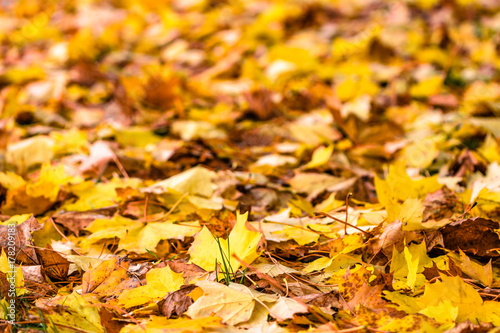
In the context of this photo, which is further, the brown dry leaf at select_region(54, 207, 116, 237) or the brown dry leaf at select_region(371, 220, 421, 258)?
the brown dry leaf at select_region(54, 207, 116, 237)

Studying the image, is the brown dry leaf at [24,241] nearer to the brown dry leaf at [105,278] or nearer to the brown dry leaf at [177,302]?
the brown dry leaf at [105,278]

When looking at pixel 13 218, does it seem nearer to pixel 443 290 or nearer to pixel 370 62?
pixel 443 290

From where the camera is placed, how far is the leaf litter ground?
2.51 feet

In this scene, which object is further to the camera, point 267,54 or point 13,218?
point 267,54

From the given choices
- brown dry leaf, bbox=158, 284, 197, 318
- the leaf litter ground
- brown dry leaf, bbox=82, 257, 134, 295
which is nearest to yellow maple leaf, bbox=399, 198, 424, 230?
the leaf litter ground

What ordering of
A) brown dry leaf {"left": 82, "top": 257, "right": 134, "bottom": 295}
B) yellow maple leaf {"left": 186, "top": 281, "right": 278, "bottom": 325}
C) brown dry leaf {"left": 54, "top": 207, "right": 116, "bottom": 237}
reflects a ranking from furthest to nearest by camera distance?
brown dry leaf {"left": 54, "top": 207, "right": 116, "bottom": 237} → brown dry leaf {"left": 82, "top": 257, "right": 134, "bottom": 295} → yellow maple leaf {"left": 186, "top": 281, "right": 278, "bottom": 325}

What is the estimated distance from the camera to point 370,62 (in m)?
2.50

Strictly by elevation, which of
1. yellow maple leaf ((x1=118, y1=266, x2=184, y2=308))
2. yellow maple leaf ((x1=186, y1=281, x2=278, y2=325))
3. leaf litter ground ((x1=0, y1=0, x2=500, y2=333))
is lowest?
leaf litter ground ((x1=0, y1=0, x2=500, y2=333))

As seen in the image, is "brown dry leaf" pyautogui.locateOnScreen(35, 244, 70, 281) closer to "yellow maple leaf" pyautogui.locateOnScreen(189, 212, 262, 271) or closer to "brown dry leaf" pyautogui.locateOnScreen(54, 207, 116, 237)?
"brown dry leaf" pyautogui.locateOnScreen(54, 207, 116, 237)

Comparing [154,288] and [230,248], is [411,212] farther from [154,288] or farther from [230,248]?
[154,288]

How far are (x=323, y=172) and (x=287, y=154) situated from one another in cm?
22

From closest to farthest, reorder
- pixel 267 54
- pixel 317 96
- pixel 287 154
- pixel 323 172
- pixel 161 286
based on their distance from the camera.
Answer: pixel 161 286
pixel 323 172
pixel 287 154
pixel 317 96
pixel 267 54

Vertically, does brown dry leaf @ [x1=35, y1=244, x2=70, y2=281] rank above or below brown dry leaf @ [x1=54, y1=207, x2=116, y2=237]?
above

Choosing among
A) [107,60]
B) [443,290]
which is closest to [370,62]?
[107,60]
